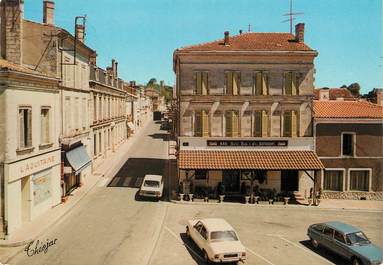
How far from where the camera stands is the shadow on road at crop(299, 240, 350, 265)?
60.1 feet

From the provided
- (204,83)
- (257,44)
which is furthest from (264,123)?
(257,44)

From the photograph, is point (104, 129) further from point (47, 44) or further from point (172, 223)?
point (172, 223)

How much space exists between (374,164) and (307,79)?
8.83 meters

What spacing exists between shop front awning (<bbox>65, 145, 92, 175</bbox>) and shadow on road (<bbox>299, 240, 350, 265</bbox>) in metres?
16.5

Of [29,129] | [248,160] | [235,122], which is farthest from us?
[235,122]

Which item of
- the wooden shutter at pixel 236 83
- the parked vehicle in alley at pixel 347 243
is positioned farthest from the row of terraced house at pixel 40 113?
the parked vehicle in alley at pixel 347 243

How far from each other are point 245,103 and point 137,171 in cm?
1454

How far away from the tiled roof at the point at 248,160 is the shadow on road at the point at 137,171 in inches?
146

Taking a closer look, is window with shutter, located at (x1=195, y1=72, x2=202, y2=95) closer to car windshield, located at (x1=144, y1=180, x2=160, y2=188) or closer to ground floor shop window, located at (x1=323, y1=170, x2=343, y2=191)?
car windshield, located at (x1=144, y1=180, x2=160, y2=188)

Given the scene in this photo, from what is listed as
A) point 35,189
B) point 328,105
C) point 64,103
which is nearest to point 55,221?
point 35,189

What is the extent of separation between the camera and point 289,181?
3130cm

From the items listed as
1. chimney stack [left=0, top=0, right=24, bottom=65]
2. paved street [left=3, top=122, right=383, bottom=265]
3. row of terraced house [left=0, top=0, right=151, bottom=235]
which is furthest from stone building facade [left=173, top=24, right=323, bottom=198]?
chimney stack [left=0, top=0, right=24, bottom=65]

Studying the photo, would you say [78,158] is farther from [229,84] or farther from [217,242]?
[217,242]

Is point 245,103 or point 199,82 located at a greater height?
point 199,82
